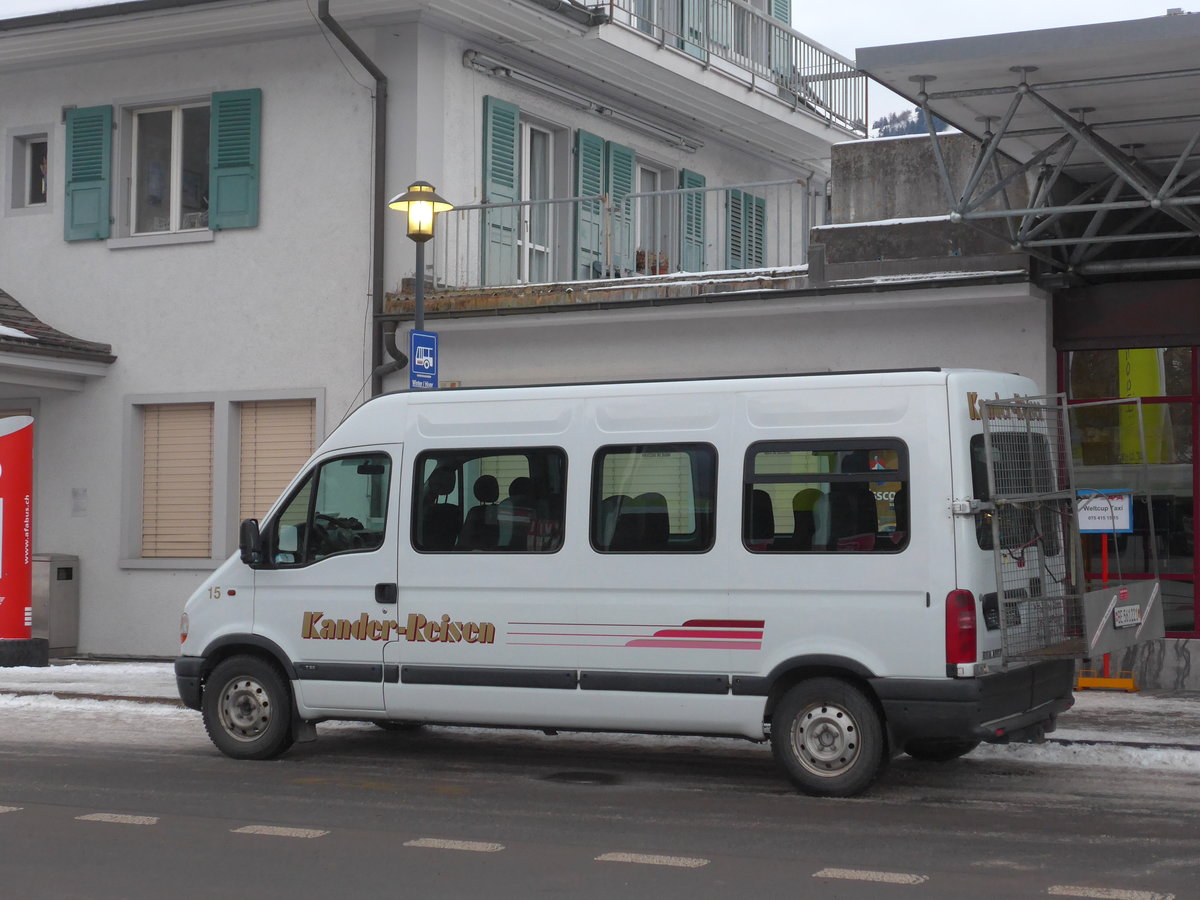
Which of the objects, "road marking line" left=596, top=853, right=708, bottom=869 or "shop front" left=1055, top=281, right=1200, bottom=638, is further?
"shop front" left=1055, top=281, right=1200, bottom=638

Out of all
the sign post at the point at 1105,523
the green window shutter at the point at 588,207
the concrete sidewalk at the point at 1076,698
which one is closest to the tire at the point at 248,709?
the concrete sidewalk at the point at 1076,698

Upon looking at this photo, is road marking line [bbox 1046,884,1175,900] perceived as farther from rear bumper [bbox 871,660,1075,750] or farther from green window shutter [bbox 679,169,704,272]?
green window shutter [bbox 679,169,704,272]

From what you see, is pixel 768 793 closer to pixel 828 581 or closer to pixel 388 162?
pixel 828 581

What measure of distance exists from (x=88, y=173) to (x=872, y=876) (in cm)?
1441

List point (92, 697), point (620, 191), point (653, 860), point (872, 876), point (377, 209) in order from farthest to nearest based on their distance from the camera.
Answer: point (620, 191)
point (377, 209)
point (92, 697)
point (653, 860)
point (872, 876)

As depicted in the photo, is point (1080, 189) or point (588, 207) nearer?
point (1080, 189)

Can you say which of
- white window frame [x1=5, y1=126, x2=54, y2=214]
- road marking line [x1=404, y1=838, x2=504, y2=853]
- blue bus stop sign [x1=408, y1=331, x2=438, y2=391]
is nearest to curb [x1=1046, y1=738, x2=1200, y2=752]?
road marking line [x1=404, y1=838, x2=504, y2=853]

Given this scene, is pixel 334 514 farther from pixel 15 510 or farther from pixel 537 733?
pixel 15 510

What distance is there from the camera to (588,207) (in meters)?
19.3

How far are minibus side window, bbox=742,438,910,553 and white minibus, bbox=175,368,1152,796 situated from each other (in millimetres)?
13

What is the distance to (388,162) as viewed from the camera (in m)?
17.2

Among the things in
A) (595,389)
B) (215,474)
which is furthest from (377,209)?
(595,389)

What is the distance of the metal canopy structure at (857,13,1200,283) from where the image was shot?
35.1ft

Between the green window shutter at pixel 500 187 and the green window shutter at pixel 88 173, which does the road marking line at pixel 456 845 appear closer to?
the green window shutter at pixel 500 187
